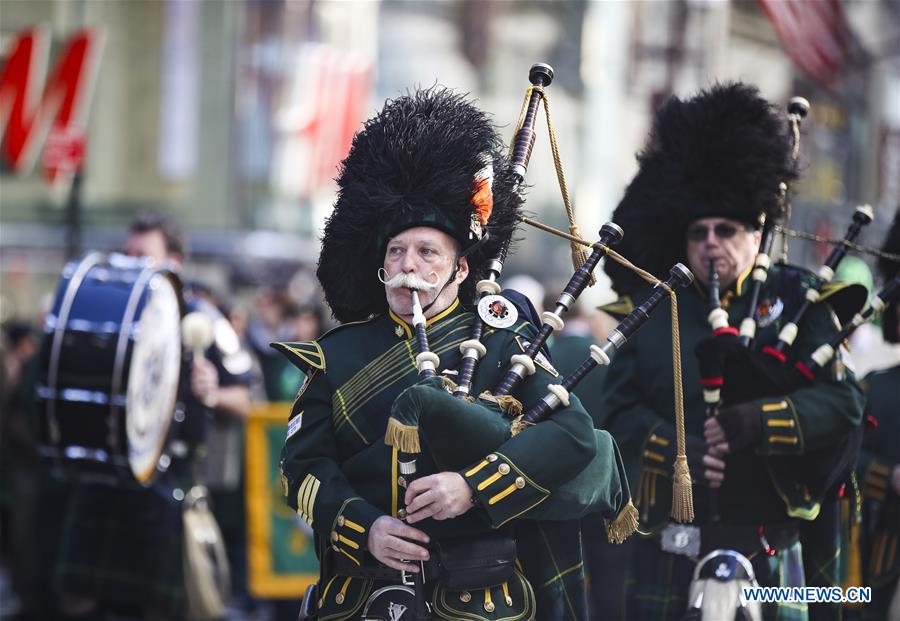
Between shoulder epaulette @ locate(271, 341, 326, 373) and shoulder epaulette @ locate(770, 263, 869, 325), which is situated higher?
shoulder epaulette @ locate(770, 263, 869, 325)

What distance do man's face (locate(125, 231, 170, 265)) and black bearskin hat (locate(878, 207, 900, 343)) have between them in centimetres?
321

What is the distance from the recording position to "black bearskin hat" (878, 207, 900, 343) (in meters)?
5.33

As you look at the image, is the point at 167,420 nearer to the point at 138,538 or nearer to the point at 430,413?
the point at 138,538

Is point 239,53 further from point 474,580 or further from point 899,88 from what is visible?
point 474,580

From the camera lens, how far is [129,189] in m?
24.2

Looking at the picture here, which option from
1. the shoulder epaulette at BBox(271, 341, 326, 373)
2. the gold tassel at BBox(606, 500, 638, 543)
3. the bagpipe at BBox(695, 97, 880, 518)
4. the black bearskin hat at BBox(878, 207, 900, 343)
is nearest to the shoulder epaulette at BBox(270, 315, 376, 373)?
the shoulder epaulette at BBox(271, 341, 326, 373)

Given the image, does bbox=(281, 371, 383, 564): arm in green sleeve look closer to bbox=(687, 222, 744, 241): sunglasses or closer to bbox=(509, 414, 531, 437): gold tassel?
bbox=(509, 414, 531, 437): gold tassel

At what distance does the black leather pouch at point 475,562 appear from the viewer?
3287 mm

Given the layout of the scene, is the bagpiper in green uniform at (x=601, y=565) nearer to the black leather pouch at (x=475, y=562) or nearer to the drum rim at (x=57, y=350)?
the drum rim at (x=57, y=350)

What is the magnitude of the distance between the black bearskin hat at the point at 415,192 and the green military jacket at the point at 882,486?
6.71 ft

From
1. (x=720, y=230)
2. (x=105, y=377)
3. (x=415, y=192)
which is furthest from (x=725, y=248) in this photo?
(x=105, y=377)

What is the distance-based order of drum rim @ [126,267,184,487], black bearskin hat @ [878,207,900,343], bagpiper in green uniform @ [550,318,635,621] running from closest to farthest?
black bearskin hat @ [878,207,900,343]
drum rim @ [126,267,184,487]
bagpiper in green uniform @ [550,318,635,621]

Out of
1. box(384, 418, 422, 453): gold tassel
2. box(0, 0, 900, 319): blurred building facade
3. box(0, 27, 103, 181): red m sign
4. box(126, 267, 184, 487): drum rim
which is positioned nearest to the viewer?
box(384, 418, 422, 453): gold tassel

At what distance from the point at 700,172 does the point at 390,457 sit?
5.71 ft
